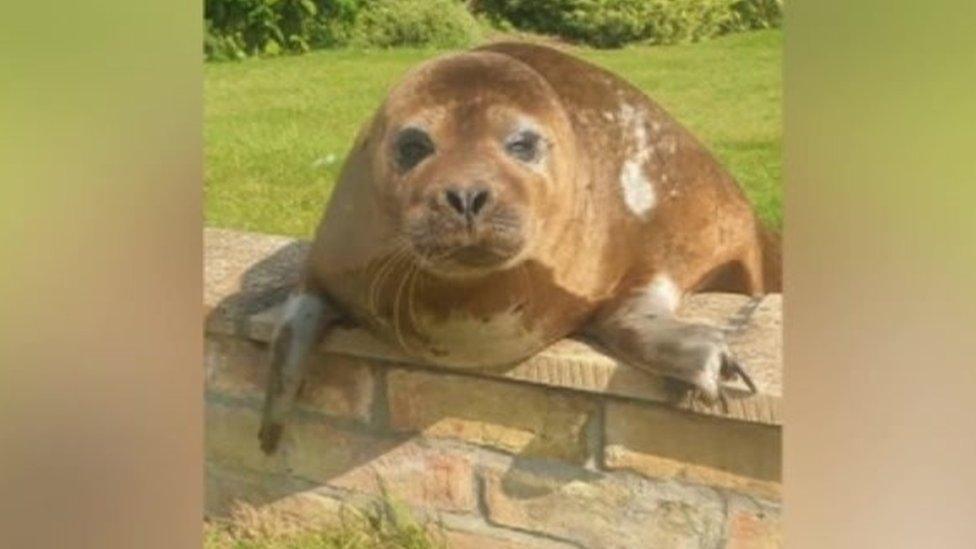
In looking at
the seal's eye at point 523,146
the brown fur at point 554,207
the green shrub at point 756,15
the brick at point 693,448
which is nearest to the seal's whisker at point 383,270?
the brown fur at point 554,207

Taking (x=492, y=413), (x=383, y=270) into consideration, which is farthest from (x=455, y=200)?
(x=492, y=413)

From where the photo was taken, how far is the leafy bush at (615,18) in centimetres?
170

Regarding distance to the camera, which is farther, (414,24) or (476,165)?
(414,24)

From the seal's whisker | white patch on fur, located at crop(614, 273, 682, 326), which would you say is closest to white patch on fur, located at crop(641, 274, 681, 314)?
white patch on fur, located at crop(614, 273, 682, 326)

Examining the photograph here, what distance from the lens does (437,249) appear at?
1616 mm

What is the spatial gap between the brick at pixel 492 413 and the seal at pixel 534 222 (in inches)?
1.2

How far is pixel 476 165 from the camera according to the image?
1595 mm

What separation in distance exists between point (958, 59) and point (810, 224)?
0.61 ft

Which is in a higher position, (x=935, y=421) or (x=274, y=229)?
(x=274, y=229)

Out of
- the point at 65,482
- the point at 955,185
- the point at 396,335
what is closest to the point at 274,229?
the point at 396,335

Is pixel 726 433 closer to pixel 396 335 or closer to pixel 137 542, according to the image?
pixel 396 335

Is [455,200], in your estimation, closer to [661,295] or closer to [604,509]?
[661,295]

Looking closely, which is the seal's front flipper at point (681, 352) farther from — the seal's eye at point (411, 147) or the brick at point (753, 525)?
the seal's eye at point (411, 147)

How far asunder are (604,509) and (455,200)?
0.32m
